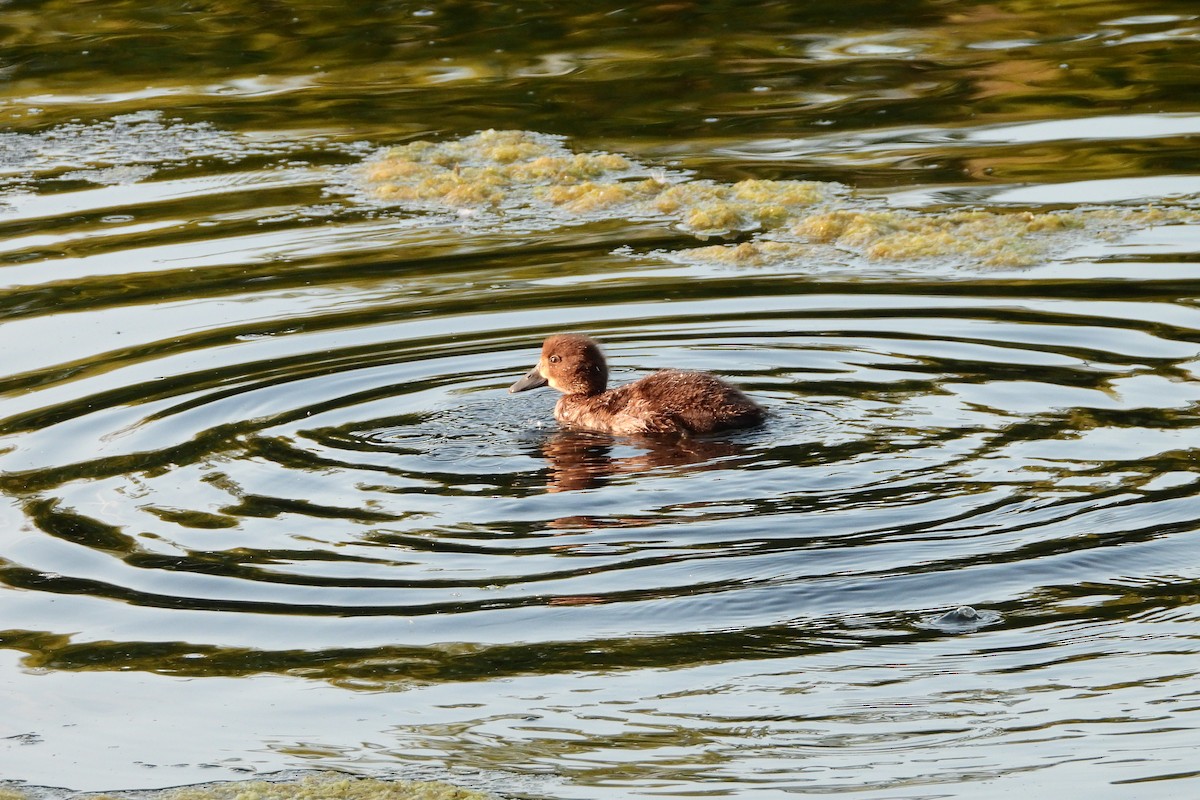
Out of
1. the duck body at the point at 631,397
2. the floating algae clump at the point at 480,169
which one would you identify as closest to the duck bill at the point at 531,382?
the duck body at the point at 631,397

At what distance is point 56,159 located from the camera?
13.4 m

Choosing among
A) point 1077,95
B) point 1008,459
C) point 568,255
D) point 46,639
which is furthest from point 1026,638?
point 1077,95

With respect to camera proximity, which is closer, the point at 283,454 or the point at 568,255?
the point at 283,454

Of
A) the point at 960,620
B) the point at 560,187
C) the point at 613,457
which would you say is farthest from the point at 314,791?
the point at 560,187

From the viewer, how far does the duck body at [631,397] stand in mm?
8102

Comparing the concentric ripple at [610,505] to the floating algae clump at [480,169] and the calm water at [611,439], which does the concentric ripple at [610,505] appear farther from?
the floating algae clump at [480,169]

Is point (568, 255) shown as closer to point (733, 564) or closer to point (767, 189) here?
point (767, 189)

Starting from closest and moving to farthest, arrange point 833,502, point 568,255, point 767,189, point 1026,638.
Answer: point 1026,638, point 833,502, point 568,255, point 767,189

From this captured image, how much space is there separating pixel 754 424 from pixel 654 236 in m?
3.27

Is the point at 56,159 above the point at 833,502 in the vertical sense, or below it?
above

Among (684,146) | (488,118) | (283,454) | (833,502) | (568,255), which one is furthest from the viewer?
(488,118)

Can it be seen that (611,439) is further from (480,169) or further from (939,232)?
(480,169)

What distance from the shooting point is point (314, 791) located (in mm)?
4902

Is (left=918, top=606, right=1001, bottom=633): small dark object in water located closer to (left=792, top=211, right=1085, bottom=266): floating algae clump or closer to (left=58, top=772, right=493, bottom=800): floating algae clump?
(left=58, top=772, right=493, bottom=800): floating algae clump
